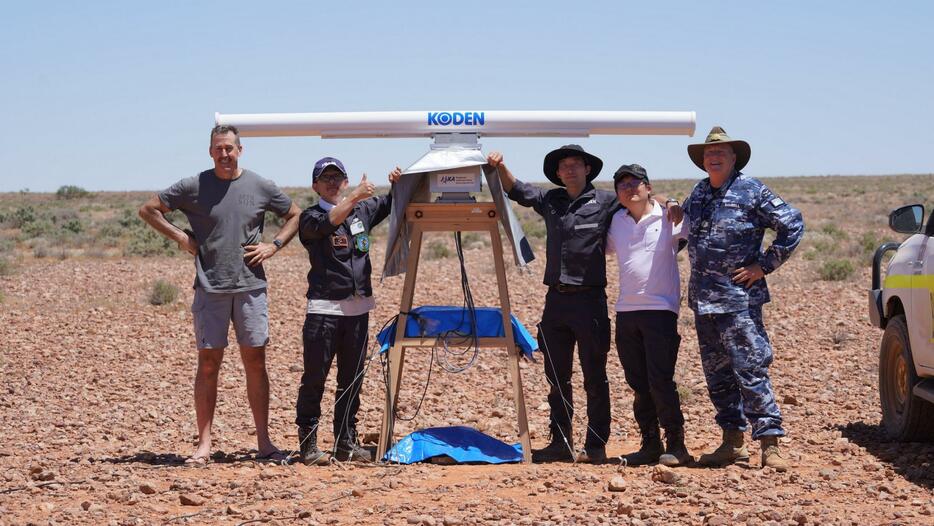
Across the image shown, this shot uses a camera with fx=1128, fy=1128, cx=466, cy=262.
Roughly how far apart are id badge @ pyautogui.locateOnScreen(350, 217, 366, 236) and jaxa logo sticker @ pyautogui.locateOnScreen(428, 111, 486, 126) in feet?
2.68

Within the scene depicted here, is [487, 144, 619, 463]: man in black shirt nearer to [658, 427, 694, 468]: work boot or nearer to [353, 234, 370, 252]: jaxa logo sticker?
[658, 427, 694, 468]: work boot

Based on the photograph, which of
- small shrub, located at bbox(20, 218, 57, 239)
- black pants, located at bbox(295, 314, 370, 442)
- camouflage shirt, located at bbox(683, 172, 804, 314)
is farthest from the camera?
small shrub, located at bbox(20, 218, 57, 239)

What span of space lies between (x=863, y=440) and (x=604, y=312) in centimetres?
243

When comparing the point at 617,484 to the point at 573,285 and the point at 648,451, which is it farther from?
the point at 573,285

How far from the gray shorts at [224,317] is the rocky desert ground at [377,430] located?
2.70 ft

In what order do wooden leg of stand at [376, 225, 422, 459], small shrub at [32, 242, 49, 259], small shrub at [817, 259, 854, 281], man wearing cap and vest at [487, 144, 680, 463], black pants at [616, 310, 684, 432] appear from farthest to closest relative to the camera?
small shrub at [32, 242, 49, 259] → small shrub at [817, 259, 854, 281] → wooden leg of stand at [376, 225, 422, 459] → man wearing cap and vest at [487, 144, 680, 463] → black pants at [616, 310, 684, 432]

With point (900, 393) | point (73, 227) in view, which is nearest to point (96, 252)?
point (73, 227)

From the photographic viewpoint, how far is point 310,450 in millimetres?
7441

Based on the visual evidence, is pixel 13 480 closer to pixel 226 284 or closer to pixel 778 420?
pixel 226 284

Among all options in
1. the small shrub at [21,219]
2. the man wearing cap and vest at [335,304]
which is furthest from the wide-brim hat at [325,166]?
the small shrub at [21,219]

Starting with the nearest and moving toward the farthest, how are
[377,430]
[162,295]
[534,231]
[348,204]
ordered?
1. [348,204]
2. [377,430]
3. [162,295]
4. [534,231]

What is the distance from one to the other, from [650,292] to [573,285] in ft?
1.64

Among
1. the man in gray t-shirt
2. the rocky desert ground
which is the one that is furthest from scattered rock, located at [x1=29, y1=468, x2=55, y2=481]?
the man in gray t-shirt

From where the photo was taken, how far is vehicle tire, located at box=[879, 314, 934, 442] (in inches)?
306
